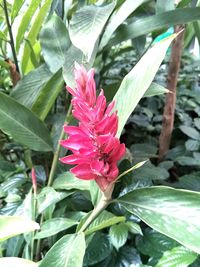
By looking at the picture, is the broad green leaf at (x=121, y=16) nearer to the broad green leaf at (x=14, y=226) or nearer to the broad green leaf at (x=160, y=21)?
the broad green leaf at (x=160, y=21)

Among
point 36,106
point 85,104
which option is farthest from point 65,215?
point 85,104

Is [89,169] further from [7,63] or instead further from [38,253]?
[7,63]

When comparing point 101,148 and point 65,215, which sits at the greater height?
point 101,148

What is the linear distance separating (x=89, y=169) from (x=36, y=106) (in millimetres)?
329

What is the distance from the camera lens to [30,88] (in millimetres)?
702

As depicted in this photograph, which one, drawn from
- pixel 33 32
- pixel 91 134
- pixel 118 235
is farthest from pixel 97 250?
pixel 33 32

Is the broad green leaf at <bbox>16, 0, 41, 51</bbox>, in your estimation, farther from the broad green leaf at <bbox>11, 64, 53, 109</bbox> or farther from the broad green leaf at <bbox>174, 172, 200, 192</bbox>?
the broad green leaf at <bbox>174, 172, 200, 192</bbox>

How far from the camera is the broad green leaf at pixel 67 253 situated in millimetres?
416

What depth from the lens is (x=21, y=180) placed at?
691mm

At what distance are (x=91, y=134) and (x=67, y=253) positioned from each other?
0.15 metres

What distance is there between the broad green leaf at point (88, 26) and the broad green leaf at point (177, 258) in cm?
30

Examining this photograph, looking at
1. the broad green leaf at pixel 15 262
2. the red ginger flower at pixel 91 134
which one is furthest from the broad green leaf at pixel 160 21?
the broad green leaf at pixel 15 262

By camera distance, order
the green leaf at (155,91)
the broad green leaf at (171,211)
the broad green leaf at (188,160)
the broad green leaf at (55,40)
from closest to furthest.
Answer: the broad green leaf at (171,211) < the green leaf at (155,91) < the broad green leaf at (55,40) < the broad green leaf at (188,160)

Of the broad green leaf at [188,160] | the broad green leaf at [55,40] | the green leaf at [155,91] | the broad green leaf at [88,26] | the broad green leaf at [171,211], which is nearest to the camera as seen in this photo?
the broad green leaf at [171,211]
